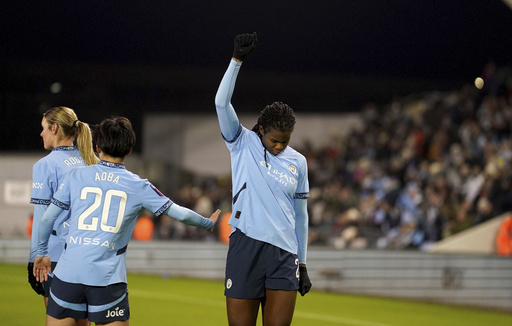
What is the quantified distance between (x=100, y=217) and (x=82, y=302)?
1.54ft

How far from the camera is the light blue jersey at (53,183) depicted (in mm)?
4766

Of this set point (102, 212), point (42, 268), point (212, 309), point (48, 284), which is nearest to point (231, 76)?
point (102, 212)

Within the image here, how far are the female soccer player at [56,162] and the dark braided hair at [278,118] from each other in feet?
4.15

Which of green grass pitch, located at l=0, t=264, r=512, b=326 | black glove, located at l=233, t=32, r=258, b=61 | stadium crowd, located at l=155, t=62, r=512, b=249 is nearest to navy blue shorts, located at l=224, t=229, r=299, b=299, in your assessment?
black glove, located at l=233, t=32, r=258, b=61

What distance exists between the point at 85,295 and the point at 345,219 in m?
12.4

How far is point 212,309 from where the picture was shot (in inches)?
407

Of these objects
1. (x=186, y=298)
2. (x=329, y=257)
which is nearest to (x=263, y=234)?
(x=186, y=298)

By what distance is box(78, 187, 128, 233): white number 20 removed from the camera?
156 inches

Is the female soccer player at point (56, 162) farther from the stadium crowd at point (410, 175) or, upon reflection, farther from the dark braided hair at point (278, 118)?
the stadium crowd at point (410, 175)

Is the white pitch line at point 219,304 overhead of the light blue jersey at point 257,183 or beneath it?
beneath

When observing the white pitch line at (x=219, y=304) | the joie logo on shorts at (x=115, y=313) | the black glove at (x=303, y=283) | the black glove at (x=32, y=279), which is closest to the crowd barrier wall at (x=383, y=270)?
the white pitch line at (x=219, y=304)

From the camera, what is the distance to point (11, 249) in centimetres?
A: 1481

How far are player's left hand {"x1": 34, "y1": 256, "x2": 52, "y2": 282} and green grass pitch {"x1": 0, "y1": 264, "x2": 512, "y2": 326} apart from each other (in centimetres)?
408

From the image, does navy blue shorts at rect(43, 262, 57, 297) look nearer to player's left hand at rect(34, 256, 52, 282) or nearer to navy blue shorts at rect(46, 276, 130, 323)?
player's left hand at rect(34, 256, 52, 282)
